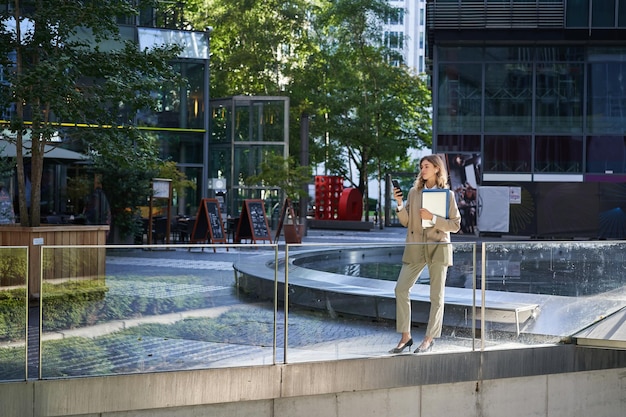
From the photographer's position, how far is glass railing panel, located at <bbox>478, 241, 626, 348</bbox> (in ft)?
29.1

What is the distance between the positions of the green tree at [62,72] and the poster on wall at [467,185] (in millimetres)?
19908

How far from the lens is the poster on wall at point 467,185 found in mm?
32750

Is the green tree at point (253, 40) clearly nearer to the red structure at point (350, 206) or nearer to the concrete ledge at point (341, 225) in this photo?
the red structure at point (350, 206)

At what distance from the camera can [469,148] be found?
125 ft

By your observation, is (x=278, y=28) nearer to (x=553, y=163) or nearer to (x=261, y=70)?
(x=261, y=70)

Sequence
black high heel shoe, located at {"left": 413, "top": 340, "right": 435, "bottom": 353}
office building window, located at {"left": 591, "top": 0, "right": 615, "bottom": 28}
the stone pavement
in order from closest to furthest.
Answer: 1. the stone pavement
2. black high heel shoe, located at {"left": 413, "top": 340, "right": 435, "bottom": 353}
3. office building window, located at {"left": 591, "top": 0, "right": 615, "bottom": 28}

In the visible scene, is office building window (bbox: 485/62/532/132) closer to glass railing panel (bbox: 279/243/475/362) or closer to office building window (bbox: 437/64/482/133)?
office building window (bbox: 437/64/482/133)

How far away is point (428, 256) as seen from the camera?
8438 millimetres

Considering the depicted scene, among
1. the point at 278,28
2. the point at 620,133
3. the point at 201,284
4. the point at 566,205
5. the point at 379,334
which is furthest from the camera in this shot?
the point at 278,28

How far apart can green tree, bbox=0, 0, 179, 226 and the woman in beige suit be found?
20.2ft

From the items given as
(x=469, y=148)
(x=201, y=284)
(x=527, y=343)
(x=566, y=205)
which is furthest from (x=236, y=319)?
(x=469, y=148)

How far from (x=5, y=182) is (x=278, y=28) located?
20.5 metres

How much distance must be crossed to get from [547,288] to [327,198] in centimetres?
3512

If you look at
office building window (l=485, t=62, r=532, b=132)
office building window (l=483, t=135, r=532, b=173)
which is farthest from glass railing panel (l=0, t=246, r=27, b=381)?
office building window (l=485, t=62, r=532, b=132)
